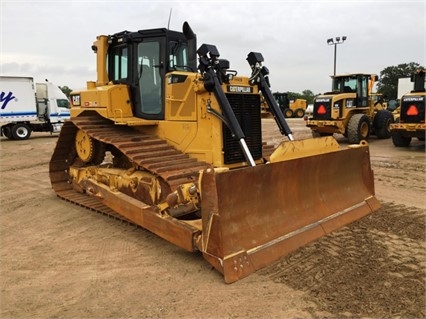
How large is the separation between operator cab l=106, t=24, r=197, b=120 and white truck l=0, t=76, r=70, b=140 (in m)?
13.7

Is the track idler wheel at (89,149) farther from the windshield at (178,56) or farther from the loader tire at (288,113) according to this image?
the loader tire at (288,113)

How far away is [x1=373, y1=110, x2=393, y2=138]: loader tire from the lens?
1520cm

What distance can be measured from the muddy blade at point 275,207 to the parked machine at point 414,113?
7364 mm

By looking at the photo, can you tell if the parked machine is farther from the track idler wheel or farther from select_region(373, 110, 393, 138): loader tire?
the track idler wheel

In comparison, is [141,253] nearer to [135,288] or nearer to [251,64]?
[135,288]

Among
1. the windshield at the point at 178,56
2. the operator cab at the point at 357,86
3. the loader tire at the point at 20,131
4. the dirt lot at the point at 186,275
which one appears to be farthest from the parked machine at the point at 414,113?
the loader tire at the point at 20,131

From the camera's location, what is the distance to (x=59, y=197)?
7062 mm

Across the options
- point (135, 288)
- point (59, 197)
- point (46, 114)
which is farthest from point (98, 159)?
point (46, 114)

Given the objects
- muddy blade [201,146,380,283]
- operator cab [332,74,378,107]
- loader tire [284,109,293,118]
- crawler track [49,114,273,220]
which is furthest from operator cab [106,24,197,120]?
loader tire [284,109,293,118]

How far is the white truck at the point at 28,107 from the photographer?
61.0ft

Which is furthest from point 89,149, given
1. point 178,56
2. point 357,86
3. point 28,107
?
point 28,107

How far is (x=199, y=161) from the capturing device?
5422mm

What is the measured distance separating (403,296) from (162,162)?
306cm

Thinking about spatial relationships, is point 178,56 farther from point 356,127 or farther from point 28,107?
point 28,107
